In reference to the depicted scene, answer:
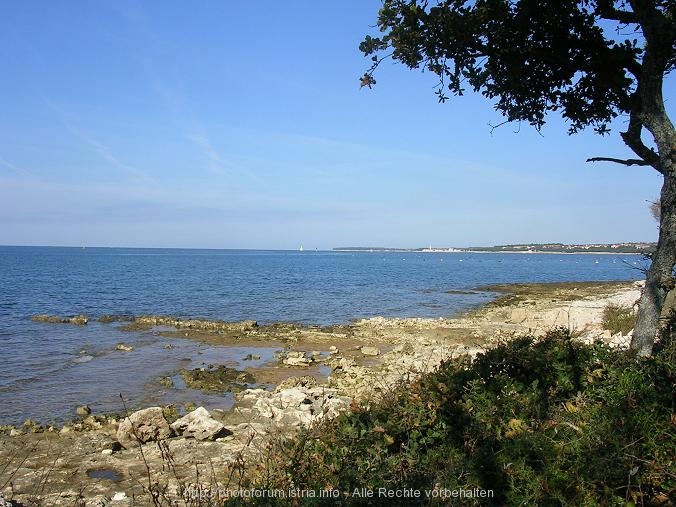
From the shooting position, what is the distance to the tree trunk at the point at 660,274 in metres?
5.71

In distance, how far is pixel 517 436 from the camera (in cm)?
461

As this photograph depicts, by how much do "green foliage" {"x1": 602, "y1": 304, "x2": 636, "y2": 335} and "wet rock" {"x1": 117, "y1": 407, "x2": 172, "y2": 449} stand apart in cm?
1250

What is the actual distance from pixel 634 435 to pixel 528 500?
1.19 m

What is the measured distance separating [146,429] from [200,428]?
1165 mm

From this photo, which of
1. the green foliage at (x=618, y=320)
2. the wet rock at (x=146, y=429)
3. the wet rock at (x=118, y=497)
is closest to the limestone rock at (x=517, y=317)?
the green foliage at (x=618, y=320)

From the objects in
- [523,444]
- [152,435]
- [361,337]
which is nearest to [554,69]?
[523,444]

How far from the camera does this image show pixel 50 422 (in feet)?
40.1

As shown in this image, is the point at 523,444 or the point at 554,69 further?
the point at 554,69

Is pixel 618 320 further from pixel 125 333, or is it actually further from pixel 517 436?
pixel 125 333

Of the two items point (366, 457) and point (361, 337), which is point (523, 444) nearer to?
point (366, 457)

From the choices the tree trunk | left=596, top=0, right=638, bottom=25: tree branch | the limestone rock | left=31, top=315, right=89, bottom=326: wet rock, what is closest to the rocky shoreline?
the limestone rock

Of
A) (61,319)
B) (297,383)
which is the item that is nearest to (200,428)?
(297,383)

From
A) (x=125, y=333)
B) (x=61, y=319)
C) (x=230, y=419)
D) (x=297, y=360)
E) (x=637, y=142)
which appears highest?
(x=637, y=142)

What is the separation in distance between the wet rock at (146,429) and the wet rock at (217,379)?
5.47 metres
